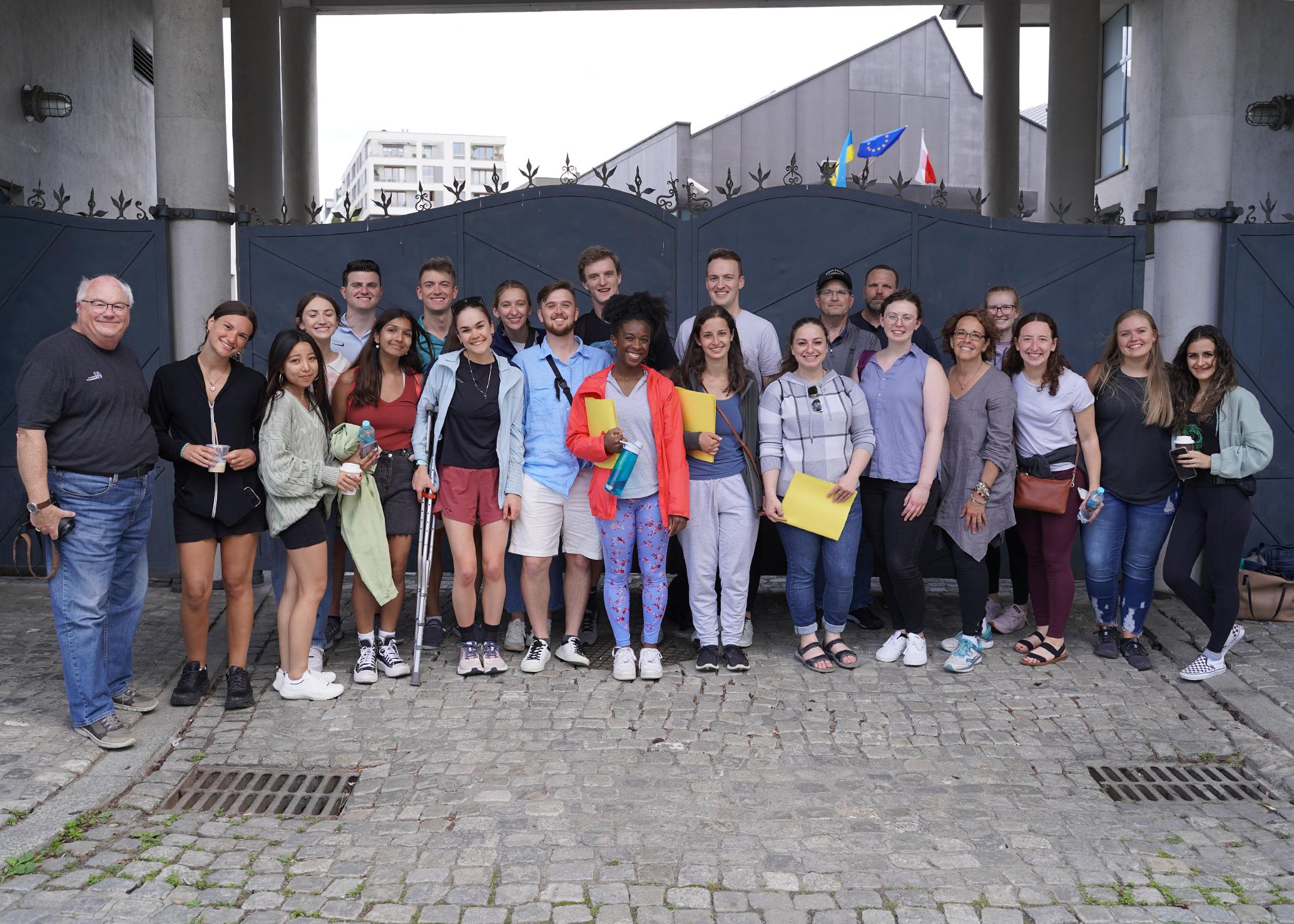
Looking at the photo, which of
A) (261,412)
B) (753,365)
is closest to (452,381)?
(261,412)

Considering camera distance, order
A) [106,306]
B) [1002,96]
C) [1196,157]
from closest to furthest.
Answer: [106,306] → [1196,157] → [1002,96]

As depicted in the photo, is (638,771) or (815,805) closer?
(815,805)

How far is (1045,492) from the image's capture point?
5.71 metres

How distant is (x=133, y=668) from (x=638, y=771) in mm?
2941

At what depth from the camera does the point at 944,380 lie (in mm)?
5656

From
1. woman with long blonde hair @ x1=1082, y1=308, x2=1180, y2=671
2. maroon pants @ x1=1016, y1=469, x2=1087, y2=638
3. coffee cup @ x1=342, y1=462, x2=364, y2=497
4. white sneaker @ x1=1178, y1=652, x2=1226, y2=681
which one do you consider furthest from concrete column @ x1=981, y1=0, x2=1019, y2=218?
coffee cup @ x1=342, y1=462, x2=364, y2=497

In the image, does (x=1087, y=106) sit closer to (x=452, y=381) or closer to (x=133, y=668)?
(x=452, y=381)

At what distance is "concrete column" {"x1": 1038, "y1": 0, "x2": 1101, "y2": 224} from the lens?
13031 mm

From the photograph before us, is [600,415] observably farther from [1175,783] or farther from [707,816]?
[1175,783]

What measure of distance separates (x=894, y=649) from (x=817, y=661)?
47cm

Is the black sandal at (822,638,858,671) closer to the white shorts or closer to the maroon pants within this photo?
the maroon pants

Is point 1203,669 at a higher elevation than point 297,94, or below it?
below

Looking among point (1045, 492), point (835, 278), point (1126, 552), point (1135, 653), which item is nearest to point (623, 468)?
point (835, 278)

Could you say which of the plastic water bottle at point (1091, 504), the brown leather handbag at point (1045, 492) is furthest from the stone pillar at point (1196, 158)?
the brown leather handbag at point (1045, 492)
